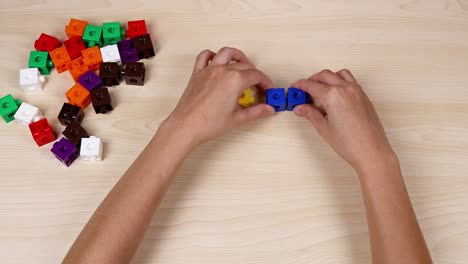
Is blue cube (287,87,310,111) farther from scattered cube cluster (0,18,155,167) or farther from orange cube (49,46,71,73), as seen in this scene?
orange cube (49,46,71,73)

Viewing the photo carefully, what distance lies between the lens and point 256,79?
2.58 feet

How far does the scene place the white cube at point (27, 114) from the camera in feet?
2.68

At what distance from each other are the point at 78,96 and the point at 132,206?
0.29m

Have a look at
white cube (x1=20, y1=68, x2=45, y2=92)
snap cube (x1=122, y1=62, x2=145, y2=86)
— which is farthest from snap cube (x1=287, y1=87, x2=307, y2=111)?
white cube (x1=20, y1=68, x2=45, y2=92)

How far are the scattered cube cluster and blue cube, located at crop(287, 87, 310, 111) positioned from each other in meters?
0.29

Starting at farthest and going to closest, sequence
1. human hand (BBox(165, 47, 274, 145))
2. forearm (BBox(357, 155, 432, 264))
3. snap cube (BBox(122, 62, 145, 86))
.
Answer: snap cube (BBox(122, 62, 145, 86)), human hand (BBox(165, 47, 274, 145)), forearm (BBox(357, 155, 432, 264))

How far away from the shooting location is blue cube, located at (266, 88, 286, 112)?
0.81 meters

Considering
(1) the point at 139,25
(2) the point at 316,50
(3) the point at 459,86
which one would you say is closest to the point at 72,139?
(1) the point at 139,25

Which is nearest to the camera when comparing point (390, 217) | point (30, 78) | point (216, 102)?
point (390, 217)

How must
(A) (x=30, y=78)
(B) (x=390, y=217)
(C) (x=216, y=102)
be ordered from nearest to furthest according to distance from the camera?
(B) (x=390, y=217)
(C) (x=216, y=102)
(A) (x=30, y=78)

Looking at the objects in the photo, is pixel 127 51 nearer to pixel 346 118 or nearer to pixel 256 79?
pixel 256 79

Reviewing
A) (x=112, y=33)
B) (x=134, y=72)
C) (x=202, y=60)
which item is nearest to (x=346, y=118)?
(x=202, y=60)

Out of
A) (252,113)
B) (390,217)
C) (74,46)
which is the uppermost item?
(74,46)

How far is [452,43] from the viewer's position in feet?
2.97
